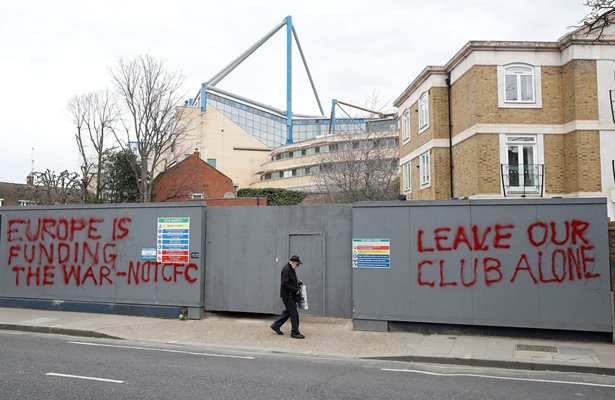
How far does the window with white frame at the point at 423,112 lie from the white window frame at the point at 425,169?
4.58ft

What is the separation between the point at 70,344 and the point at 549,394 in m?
8.57

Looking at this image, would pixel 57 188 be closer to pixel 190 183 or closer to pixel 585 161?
pixel 190 183

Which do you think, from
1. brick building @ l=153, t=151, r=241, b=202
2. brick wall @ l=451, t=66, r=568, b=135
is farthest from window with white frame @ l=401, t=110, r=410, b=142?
brick building @ l=153, t=151, r=241, b=202

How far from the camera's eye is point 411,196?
3005cm

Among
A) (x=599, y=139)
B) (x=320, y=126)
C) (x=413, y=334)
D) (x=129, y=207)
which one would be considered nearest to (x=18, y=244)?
(x=129, y=207)

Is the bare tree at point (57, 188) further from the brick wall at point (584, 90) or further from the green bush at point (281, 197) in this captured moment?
the brick wall at point (584, 90)

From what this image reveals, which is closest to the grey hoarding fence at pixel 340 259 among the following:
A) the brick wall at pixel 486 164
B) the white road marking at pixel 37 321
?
the white road marking at pixel 37 321

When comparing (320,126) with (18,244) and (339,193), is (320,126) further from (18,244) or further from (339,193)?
(18,244)

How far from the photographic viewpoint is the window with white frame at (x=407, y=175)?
30241 mm

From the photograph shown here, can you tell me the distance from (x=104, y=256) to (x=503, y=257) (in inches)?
394

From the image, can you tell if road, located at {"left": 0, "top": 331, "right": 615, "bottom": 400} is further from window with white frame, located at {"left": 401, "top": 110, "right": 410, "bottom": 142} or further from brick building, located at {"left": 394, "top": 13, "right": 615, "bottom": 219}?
window with white frame, located at {"left": 401, "top": 110, "right": 410, "bottom": 142}

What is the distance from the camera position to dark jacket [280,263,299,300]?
36.0 ft

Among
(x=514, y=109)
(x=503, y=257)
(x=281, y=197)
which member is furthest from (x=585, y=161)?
(x=281, y=197)

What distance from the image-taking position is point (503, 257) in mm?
11133
